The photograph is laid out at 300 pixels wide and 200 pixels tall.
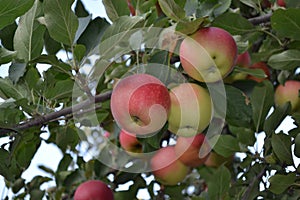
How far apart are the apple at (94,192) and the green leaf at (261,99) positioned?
1.73ft

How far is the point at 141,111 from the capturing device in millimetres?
1179

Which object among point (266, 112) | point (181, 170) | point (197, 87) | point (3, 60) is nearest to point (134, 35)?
point (197, 87)

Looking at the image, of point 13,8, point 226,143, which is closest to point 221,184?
point 226,143

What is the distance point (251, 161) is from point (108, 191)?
469 millimetres

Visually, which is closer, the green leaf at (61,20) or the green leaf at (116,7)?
→ the green leaf at (61,20)

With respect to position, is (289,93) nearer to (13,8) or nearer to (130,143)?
(130,143)

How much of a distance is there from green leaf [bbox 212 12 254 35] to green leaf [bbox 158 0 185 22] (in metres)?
0.23

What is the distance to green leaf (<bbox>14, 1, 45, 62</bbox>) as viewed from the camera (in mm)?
1312

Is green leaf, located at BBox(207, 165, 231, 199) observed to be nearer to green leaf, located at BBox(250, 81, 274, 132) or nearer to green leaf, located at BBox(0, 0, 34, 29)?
green leaf, located at BBox(250, 81, 274, 132)

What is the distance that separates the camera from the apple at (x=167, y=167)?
171 cm

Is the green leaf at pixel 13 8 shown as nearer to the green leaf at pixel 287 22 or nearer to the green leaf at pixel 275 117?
the green leaf at pixel 287 22

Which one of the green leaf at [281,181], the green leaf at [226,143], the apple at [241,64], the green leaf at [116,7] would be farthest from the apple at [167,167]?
the green leaf at [116,7]

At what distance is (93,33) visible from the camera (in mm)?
1374

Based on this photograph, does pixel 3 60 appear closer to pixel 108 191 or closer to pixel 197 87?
pixel 197 87
